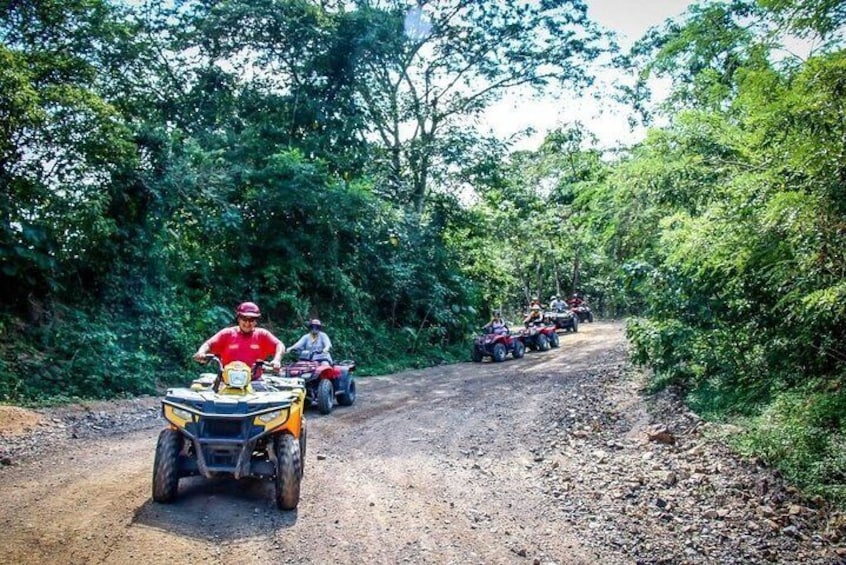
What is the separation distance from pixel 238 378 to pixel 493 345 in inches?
511

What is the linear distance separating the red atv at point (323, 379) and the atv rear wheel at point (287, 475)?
13.9 feet

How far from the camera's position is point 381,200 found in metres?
17.4

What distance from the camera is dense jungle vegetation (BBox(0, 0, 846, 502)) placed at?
5578 millimetres

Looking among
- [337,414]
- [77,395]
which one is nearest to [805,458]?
[337,414]

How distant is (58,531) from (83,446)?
2.98 meters

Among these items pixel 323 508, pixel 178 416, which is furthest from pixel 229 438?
pixel 323 508

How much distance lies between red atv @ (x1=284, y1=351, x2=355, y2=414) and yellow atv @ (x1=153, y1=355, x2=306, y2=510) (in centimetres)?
412

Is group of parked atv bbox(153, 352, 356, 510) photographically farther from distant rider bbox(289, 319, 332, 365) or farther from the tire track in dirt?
distant rider bbox(289, 319, 332, 365)

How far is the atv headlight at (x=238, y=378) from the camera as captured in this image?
5.00 metres

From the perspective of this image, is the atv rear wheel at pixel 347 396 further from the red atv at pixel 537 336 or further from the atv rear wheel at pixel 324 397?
the red atv at pixel 537 336

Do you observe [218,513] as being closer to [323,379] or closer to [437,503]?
[437,503]

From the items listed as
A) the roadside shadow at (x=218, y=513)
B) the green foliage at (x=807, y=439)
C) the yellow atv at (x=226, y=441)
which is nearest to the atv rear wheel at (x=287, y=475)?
the yellow atv at (x=226, y=441)

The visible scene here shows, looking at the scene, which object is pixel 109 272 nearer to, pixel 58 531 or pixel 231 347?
pixel 231 347

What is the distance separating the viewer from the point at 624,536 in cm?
468
